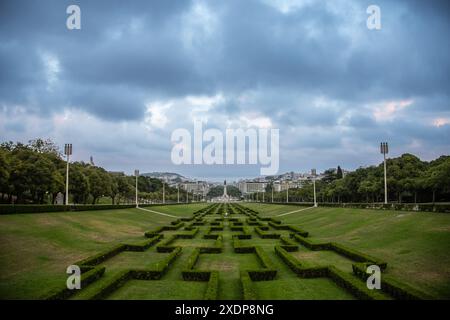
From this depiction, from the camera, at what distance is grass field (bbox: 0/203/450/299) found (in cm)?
1203

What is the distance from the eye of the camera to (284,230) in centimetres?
3064

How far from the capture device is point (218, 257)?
18.5m

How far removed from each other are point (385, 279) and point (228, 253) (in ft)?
30.7

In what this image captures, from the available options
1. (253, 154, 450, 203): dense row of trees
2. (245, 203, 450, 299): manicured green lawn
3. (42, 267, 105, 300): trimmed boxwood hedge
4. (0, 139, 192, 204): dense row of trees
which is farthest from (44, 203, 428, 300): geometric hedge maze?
(253, 154, 450, 203): dense row of trees

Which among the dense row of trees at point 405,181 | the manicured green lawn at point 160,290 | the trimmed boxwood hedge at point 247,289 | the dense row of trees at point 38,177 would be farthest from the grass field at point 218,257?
the dense row of trees at point 405,181

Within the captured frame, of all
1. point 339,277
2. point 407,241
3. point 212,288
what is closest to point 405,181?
point 407,241

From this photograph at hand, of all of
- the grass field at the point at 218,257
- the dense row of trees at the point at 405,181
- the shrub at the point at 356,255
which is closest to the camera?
the grass field at the point at 218,257

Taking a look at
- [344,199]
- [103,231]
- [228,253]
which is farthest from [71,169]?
[344,199]

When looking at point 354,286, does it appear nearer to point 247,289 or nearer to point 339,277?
point 339,277

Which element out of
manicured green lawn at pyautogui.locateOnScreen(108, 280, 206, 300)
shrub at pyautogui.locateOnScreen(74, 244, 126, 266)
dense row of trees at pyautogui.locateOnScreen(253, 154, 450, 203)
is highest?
dense row of trees at pyautogui.locateOnScreen(253, 154, 450, 203)

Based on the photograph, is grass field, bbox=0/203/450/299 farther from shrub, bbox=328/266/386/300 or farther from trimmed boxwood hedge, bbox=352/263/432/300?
trimmed boxwood hedge, bbox=352/263/432/300

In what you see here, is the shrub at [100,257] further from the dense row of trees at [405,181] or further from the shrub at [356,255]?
the dense row of trees at [405,181]

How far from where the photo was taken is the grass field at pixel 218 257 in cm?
1203
